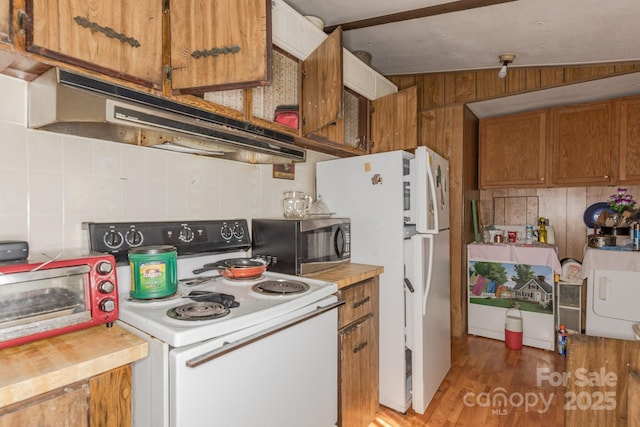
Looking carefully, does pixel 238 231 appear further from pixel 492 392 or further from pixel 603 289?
pixel 603 289

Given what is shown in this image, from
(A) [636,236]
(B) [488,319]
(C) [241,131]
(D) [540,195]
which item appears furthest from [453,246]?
(C) [241,131]

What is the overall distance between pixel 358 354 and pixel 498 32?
7.35ft

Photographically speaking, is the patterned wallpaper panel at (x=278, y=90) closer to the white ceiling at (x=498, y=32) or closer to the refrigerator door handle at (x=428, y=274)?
the white ceiling at (x=498, y=32)

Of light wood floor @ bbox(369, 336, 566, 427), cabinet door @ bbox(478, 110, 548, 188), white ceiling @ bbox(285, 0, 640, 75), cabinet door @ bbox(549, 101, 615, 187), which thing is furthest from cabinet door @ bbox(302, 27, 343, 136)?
cabinet door @ bbox(549, 101, 615, 187)

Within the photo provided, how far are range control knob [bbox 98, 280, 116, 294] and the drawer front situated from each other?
988 mm

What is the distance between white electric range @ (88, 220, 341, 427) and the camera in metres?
0.98

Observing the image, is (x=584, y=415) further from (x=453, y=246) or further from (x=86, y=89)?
(x=453, y=246)

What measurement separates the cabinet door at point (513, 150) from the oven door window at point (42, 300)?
3615 mm

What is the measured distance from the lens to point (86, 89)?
1.05 metres

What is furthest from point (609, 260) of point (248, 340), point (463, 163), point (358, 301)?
point (248, 340)

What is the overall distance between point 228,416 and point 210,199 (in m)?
1.10

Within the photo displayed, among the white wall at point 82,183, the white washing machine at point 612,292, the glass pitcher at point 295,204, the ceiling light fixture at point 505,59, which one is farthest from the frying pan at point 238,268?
the white washing machine at point 612,292

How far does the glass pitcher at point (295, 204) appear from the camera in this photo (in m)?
2.33

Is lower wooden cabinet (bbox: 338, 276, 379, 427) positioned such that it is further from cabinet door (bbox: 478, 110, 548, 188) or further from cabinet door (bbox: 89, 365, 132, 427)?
cabinet door (bbox: 478, 110, 548, 188)
